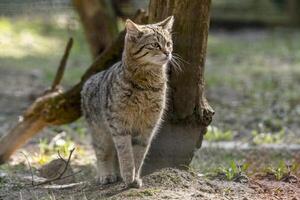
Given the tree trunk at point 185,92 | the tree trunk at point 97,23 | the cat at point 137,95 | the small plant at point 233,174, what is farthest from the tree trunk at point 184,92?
the tree trunk at point 97,23

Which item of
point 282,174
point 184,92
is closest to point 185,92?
point 184,92

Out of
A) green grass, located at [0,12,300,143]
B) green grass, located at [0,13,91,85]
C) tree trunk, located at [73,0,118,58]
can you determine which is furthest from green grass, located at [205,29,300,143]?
green grass, located at [0,13,91,85]

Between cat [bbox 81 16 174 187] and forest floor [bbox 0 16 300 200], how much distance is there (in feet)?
0.73

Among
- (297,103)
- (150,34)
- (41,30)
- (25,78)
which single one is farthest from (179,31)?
(41,30)

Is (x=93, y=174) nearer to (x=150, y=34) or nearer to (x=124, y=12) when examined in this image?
(x=150, y=34)

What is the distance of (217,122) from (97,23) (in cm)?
181

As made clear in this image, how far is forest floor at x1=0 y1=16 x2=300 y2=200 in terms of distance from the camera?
15.2 feet

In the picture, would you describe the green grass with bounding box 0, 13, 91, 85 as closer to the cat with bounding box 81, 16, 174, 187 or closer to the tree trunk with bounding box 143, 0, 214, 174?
the tree trunk with bounding box 143, 0, 214, 174

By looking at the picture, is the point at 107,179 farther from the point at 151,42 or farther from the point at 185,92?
the point at 151,42

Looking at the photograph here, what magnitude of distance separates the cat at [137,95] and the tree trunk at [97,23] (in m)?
3.05

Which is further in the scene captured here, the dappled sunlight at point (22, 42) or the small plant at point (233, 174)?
the dappled sunlight at point (22, 42)

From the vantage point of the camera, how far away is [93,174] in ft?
19.2

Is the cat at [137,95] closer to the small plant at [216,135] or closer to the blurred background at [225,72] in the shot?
the blurred background at [225,72]

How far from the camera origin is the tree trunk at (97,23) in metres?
7.82
